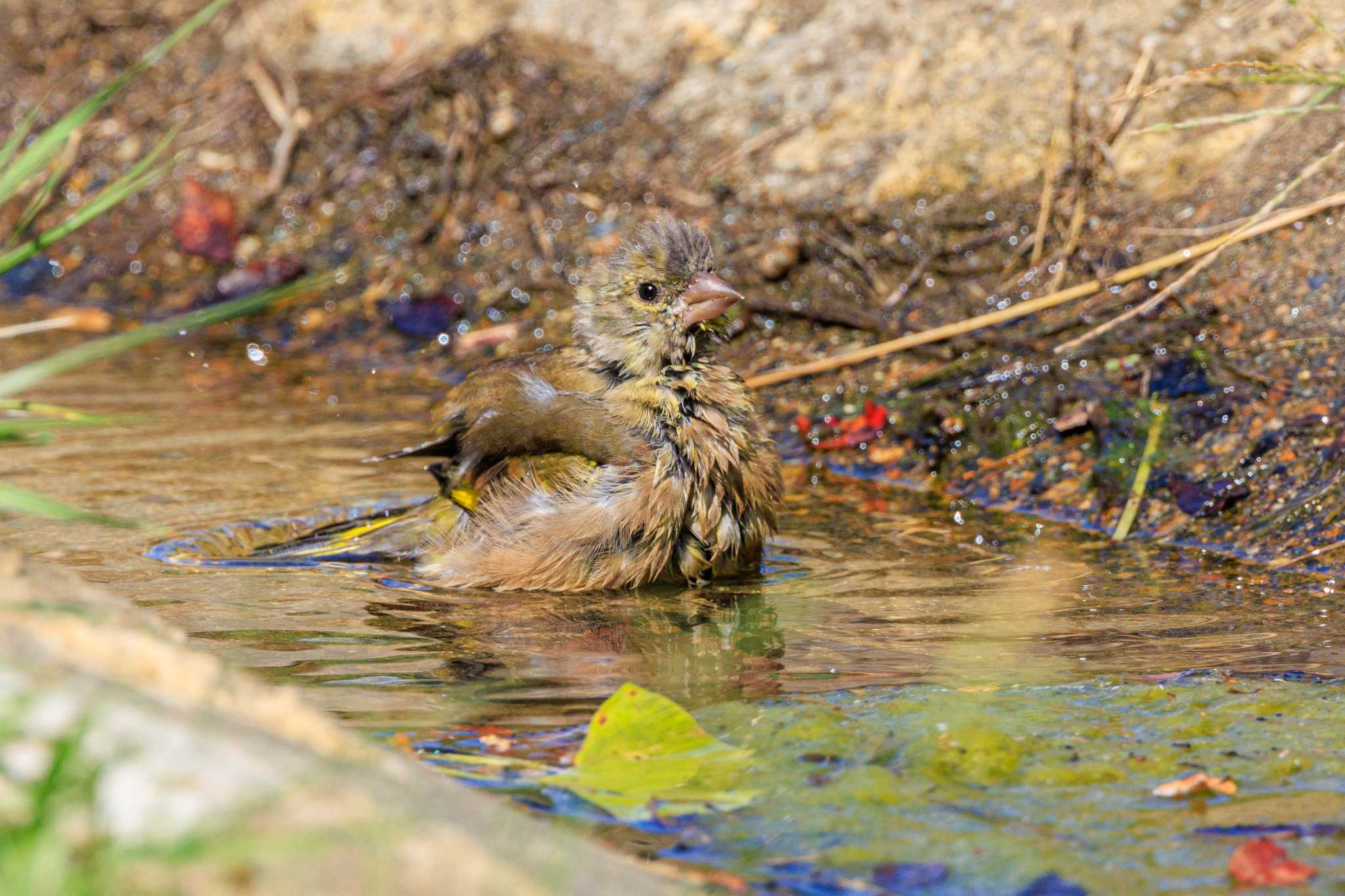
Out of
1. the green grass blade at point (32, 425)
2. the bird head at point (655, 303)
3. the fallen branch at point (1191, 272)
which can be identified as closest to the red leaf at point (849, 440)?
the fallen branch at point (1191, 272)

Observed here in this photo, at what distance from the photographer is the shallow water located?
135 inches

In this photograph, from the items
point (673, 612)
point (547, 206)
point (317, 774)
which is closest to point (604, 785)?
point (317, 774)

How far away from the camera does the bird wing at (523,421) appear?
4574 mm

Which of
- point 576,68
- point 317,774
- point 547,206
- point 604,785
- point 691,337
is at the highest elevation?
point 576,68

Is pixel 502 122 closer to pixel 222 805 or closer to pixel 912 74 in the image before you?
pixel 912 74

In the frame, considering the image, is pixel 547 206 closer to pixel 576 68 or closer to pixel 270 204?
pixel 576 68

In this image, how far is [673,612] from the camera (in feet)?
14.0

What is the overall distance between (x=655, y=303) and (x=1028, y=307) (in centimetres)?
175

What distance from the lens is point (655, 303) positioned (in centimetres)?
485

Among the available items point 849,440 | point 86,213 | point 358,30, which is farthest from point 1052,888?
point 358,30

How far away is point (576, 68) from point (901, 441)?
3.43 metres

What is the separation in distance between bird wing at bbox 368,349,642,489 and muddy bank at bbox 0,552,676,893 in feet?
8.02

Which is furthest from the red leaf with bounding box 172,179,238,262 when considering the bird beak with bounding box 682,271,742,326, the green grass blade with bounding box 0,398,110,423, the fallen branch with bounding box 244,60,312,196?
the green grass blade with bounding box 0,398,110,423

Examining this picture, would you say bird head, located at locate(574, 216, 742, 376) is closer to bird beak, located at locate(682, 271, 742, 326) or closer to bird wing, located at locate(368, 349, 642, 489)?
bird beak, located at locate(682, 271, 742, 326)
